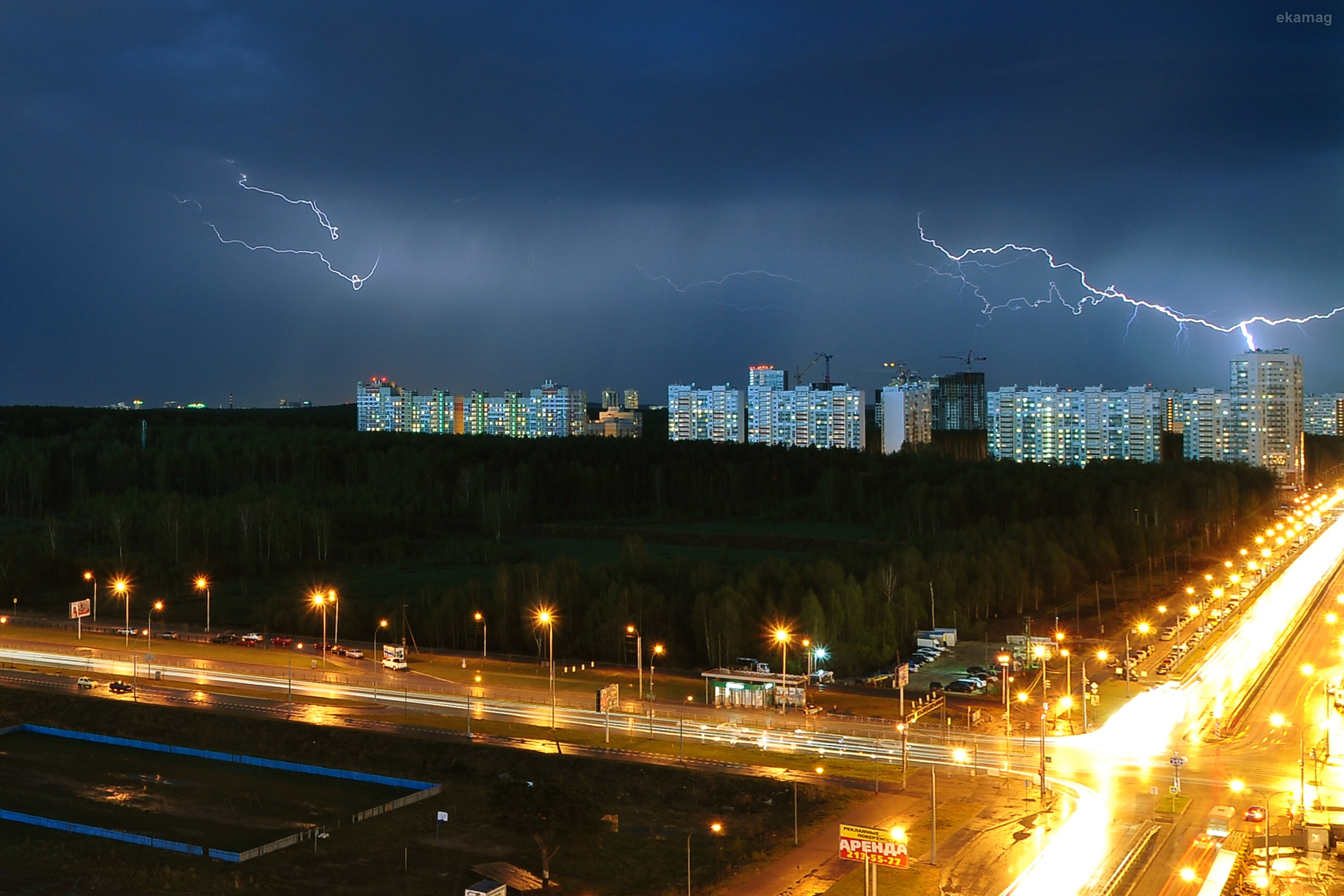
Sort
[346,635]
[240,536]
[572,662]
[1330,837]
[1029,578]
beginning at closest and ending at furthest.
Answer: [1330,837] → [572,662] → [346,635] → [1029,578] → [240,536]

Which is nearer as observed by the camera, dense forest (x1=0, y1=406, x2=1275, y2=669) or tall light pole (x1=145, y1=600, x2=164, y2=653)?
tall light pole (x1=145, y1=600, x2=164, y2=653)

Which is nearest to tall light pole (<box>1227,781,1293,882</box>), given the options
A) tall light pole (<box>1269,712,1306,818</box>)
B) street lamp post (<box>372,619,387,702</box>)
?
tall light pole (<box>1269,712,1306,818</box>)

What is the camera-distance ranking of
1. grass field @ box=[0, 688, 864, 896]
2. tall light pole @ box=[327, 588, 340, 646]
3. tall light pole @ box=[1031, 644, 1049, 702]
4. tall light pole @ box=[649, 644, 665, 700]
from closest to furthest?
grass field @ box=[0, 688, 864, 896] < tall light pole @ box=[1031, 644, 1049, 702] < tall light pole @ box=[649, 644, 665, 700] < tall light pole @ box=[327, 588, 340, 646]

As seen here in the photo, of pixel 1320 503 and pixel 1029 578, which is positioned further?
pixel 1320 503

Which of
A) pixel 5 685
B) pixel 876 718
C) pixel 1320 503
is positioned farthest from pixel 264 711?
pixel 1320 503

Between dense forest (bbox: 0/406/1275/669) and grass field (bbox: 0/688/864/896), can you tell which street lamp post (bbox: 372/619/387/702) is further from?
grass field (bbox: 0/688/864/896)

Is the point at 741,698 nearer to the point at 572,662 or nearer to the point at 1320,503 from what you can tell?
the point at 572,662
